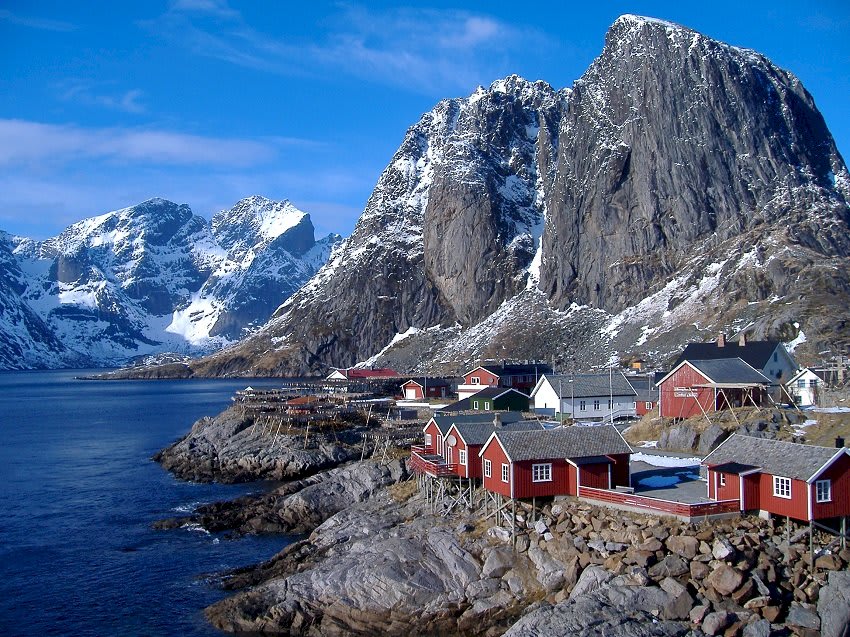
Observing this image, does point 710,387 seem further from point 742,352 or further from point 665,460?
point 742,352

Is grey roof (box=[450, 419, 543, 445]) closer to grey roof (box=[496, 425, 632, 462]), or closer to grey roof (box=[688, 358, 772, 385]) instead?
grey roof (box=[496, 425, 632, 462])

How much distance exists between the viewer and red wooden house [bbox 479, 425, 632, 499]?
1457 inches

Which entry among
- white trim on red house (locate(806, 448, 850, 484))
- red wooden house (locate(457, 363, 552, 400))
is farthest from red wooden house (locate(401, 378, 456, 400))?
white trim on red house (locate(806, 448, 850, 484))

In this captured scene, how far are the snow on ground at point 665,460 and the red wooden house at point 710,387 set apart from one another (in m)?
6.90

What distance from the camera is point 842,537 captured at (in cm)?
3195

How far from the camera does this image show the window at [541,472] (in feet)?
122

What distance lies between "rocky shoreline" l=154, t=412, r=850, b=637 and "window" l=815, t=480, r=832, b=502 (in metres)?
1.90

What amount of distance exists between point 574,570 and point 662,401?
89.8 feet

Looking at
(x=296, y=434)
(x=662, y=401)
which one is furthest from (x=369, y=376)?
(x=662, y=401)

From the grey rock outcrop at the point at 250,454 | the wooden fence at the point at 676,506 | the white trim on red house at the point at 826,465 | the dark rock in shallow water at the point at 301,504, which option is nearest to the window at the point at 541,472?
the wooden fence at the point at 676,506

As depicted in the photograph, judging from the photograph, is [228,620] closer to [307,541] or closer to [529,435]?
[307,541]

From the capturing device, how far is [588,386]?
69.5m

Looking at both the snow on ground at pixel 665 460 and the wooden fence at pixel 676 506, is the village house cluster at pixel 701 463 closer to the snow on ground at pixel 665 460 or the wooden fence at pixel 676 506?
the wooden fence at pixel 676 506

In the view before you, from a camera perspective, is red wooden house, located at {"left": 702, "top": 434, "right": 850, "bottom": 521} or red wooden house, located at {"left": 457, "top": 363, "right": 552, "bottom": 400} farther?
red wooden house, located at {"left": 457, "top": 363, "right": 552, "bottom": 400}
